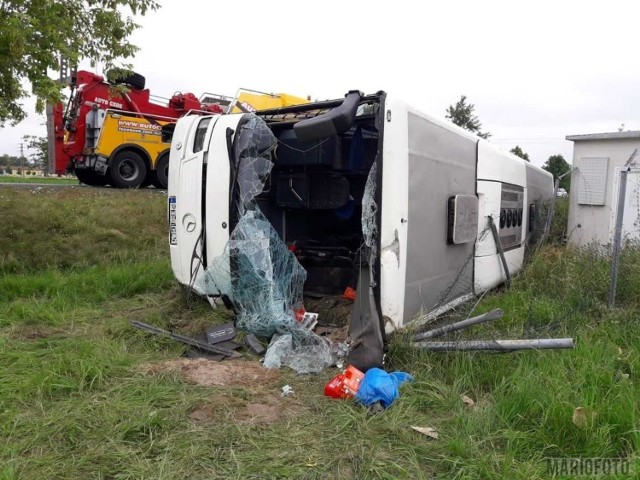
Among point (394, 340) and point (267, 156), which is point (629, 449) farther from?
point (267, 156)

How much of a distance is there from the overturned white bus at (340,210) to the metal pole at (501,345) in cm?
32

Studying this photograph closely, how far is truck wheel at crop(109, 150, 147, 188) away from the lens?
1112 centimetres

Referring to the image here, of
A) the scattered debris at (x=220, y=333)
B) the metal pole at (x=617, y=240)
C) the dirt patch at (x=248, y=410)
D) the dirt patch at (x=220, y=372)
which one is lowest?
the dirt patch at (x=248, y=410)

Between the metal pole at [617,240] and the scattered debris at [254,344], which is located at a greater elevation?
the metal pole at [617,240]

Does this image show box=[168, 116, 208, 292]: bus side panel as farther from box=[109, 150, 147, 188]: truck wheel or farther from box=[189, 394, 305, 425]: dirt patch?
box=[109, 150, 147, 188]: truck wheel

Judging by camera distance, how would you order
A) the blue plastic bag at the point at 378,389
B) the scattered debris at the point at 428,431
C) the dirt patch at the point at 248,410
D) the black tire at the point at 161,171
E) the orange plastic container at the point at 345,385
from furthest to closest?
the black tire at the point at 161,171
the orange plastic container at the point at 345,385
the blue plastic bag at the point at 378,389
the dirt patch at the point at 248,410
the scattered debris at the point at 428,431

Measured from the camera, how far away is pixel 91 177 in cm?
1187

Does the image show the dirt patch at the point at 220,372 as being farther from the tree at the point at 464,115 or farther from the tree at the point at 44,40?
the tree at the point at 464,115

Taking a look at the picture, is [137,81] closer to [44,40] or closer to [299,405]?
[44,40]

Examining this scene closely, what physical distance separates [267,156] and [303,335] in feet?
5.34

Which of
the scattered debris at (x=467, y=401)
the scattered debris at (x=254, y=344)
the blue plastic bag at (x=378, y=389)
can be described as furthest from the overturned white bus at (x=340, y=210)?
Answer: the scattered debris at (x=467, y=401)

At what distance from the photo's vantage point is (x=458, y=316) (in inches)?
170

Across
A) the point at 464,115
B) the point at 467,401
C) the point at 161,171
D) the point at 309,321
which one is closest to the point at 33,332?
the point at 309,321

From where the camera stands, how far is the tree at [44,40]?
5.70 meters
